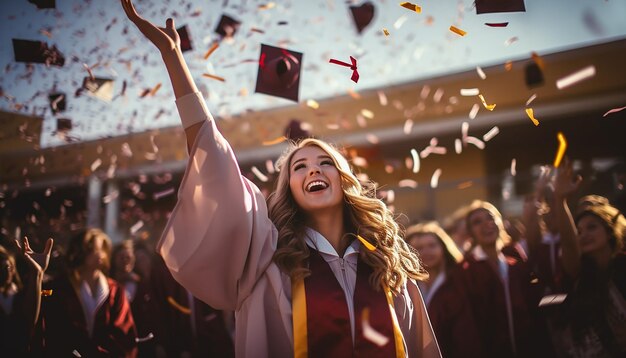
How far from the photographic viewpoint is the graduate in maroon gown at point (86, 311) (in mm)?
3996

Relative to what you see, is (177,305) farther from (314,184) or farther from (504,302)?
(314,184)

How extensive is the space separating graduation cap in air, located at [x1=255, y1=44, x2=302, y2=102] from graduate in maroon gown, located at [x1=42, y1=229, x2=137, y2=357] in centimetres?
257

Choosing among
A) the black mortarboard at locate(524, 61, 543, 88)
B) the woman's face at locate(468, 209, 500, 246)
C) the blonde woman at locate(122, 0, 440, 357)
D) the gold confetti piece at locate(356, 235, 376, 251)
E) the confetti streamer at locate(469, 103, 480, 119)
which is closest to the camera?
the blonde woman at locate(122, 0, 440, 357)

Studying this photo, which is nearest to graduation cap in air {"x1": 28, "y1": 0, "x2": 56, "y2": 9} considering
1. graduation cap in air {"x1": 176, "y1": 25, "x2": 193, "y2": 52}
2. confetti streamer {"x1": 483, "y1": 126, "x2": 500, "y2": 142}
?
graduation cap in air {"x1": 176, "y1": 25, "x2": 193, "y2": 52}

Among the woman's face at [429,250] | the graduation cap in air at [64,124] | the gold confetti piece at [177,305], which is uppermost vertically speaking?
the graduation cap in air at [64,124]

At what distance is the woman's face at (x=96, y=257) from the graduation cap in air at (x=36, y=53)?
5.71 feet

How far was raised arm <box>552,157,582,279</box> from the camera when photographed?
347 cm

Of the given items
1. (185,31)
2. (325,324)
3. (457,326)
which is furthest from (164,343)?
(325,324)

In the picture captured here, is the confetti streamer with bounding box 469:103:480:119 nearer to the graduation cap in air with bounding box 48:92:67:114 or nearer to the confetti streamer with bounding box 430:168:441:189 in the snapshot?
the confetti streamer with bounding box 430:168:441:189

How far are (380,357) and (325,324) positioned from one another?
0.94 feet

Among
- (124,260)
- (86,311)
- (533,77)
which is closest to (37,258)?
(86,311)

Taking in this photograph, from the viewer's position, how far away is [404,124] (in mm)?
11742

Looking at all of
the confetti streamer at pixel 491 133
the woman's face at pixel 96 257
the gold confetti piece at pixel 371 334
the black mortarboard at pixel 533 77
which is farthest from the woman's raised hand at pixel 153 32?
the confetti streamer at pixel 491 133

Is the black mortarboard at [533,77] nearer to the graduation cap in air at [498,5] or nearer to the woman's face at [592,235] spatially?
the woman's face at [592,235]
